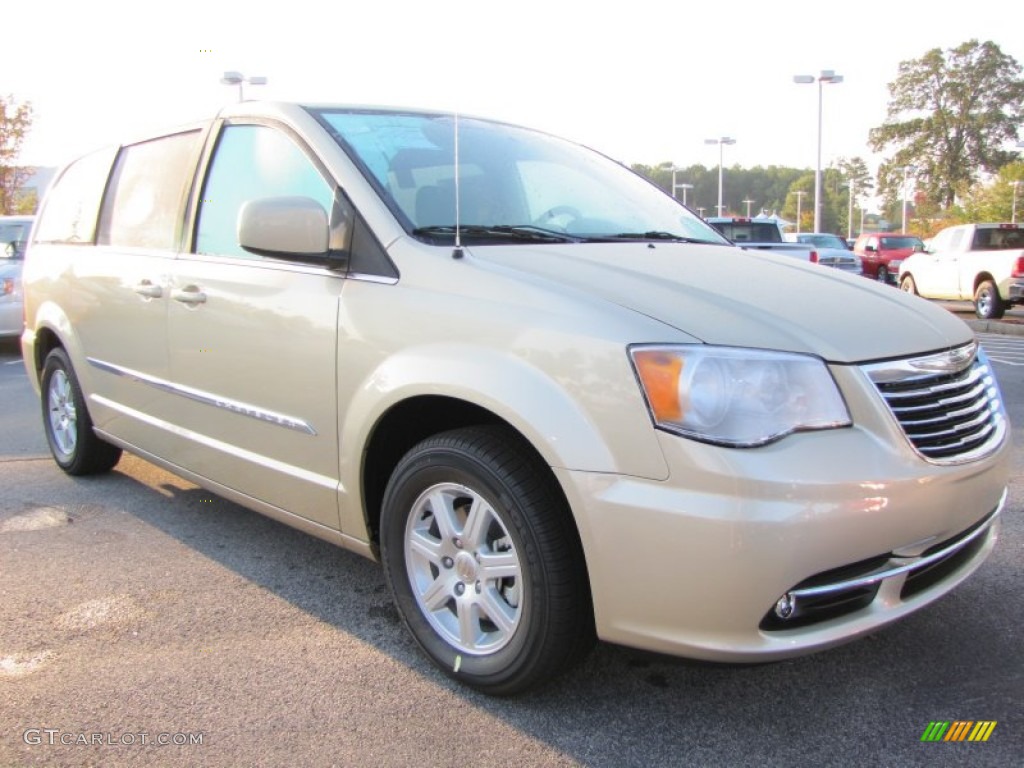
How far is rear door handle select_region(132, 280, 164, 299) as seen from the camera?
11.5 ft

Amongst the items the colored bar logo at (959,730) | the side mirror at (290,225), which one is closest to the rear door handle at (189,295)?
the side mirror at (290,225)

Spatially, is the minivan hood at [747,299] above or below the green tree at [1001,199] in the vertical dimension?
below

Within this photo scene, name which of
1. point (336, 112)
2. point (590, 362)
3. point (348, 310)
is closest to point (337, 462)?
point (348, 310)

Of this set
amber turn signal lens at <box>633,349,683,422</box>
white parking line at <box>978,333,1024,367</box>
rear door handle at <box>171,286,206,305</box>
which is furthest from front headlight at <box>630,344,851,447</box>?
white parking line at <box>978,333,1024,367</box>

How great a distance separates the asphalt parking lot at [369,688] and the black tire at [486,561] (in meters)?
0.15

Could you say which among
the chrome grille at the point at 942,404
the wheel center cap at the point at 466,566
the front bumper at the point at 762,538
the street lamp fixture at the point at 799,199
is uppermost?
the street lamp fixture at the point at 799,199

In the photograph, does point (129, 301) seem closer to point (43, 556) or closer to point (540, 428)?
point (43, 556)

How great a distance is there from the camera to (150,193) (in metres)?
3.89

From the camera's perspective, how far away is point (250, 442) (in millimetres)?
3121

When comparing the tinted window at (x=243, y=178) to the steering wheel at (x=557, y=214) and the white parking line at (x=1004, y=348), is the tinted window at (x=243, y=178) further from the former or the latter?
the white parking line at (x=1004, y=348)

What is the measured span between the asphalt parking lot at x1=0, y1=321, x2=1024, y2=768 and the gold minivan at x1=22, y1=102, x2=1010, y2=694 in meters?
0.22

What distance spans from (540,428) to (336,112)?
5.28 feet

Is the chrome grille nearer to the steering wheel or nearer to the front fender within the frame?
the front fender

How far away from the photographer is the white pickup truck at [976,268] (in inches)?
559
